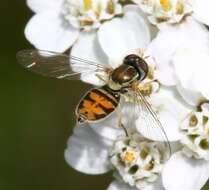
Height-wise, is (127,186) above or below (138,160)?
below

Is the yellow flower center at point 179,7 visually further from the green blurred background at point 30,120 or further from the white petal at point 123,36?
the green blurred background at point 30,120

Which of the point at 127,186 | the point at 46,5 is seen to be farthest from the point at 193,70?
the point at 46,5

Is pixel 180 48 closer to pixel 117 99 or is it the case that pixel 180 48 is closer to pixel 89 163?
pixel 117 99

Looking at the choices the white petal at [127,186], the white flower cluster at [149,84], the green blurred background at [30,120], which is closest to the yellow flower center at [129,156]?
the white flower cluster at [149,84]

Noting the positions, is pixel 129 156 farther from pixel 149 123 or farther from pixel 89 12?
pixel 89 12

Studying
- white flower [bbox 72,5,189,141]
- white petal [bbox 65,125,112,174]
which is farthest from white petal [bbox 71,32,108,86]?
white petal [bbox 65,125,112,174]
